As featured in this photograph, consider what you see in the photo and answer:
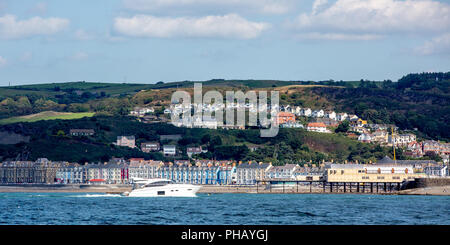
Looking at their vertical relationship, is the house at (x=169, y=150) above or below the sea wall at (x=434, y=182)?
above

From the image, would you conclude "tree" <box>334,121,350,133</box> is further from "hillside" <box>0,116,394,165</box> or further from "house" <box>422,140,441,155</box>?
"house" <box>422,140,441,155</box>

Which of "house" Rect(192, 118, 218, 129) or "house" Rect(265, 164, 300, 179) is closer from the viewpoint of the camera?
"house" Rect(265, 164, 300, 179)

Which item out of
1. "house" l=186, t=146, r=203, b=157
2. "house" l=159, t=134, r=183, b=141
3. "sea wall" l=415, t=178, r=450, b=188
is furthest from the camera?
"house" l=159, t=134, r=183, b=141

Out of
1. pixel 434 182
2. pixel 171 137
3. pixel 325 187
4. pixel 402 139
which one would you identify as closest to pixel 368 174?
pixel 325 187

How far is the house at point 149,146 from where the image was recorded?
587 ft

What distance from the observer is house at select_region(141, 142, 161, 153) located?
179 m

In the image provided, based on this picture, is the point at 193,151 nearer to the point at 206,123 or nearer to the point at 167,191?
the point at 206,123

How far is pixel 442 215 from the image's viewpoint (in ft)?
164

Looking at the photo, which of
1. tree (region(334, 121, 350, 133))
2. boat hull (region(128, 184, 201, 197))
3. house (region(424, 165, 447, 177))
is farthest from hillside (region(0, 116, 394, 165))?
boat hull (region(128, 184, 201, 197))

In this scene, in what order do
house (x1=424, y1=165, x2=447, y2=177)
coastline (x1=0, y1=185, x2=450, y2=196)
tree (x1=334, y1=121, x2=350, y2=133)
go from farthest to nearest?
tree (x1=334, y1=121, x2=350, y2=133) < house (x1=424, y1=165, x2=447, y2=177) < coastline (x1=0, y1=185, x2=450, y2=196)

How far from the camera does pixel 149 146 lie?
18038 centimetres

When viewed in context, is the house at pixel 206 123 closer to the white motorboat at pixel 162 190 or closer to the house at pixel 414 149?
the house at pixel 414 149

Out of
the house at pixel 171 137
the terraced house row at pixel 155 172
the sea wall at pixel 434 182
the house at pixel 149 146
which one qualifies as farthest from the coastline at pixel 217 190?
the house at pixel 171 137
